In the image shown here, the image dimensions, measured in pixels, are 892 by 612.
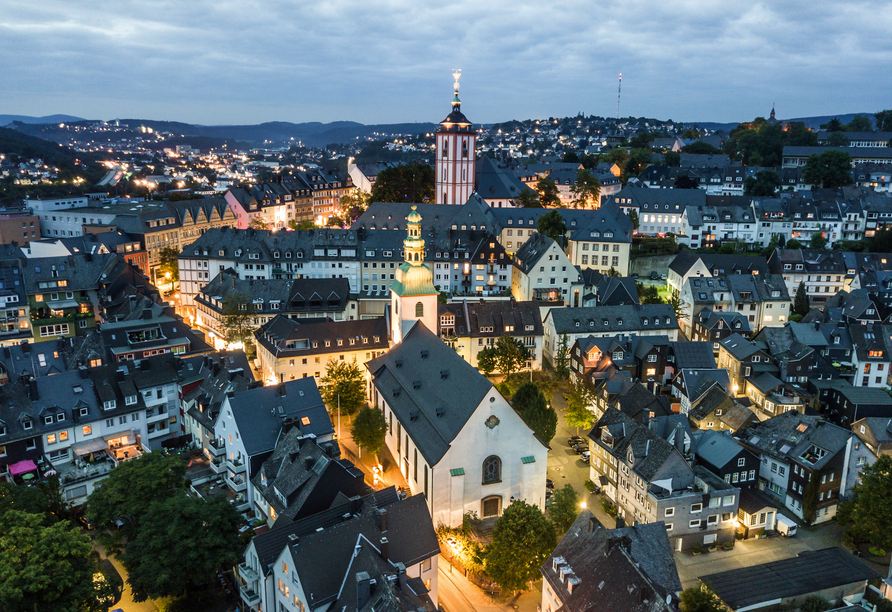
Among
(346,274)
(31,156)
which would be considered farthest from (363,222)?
(31,156)

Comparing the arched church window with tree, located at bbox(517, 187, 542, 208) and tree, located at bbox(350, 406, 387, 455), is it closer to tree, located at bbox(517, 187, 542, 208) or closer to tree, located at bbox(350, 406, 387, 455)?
tree, located at bbox(350, 406, 387, 455)

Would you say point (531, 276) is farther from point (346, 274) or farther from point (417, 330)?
point (417, 330)

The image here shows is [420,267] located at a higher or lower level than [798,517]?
higher

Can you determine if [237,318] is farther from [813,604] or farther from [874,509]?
[874,509]

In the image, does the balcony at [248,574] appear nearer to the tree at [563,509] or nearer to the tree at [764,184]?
the tree at [563,509]

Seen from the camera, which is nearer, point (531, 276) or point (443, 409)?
point (443, 409)

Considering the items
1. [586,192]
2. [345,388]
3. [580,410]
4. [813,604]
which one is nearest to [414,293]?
[345,388]
